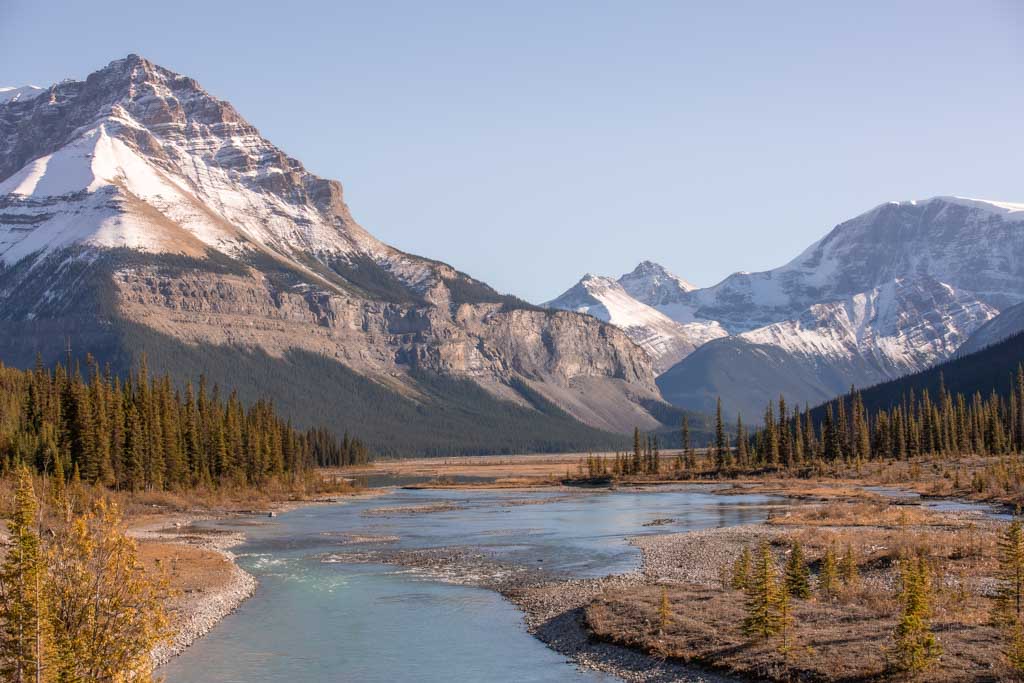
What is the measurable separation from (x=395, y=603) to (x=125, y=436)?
8006cm

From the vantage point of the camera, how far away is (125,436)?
127 meters

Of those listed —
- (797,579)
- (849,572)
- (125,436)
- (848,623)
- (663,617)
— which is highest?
(125,436)

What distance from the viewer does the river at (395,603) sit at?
4359cm

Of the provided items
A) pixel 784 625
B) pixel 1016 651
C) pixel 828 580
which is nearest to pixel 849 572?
pixel 828 580

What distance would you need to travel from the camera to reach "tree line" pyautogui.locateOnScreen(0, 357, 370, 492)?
121125mm

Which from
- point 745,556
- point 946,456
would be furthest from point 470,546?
point 946,456

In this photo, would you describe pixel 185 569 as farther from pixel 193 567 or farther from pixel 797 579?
pixel 797 579

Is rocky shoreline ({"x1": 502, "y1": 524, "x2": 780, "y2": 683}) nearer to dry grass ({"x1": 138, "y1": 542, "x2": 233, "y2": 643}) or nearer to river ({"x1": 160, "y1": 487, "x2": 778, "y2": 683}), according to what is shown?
river ({"x1": 160, "y1": 487, "x2": 778, "y2": 683})

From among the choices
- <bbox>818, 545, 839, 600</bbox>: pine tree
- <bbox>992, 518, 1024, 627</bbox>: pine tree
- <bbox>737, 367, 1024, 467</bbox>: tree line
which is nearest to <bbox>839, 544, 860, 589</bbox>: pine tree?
<bbox>818, 545, 839, 600</bbox>: pine tree

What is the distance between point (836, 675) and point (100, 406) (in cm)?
10664

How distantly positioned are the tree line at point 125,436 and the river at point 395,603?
22372 mm

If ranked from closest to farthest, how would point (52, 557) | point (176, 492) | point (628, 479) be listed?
point (52, 557), point (176, 492), point (628, 479)

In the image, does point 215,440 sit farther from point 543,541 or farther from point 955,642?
point 955,642

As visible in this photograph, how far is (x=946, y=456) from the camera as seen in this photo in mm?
166375
